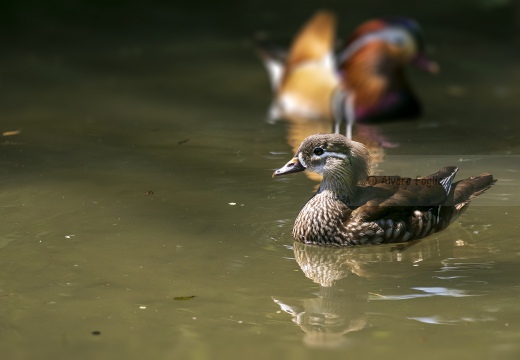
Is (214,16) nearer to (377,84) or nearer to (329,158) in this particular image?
(377,84)

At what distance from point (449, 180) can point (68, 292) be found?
2.50m

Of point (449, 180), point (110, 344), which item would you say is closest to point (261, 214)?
point (449, 180)

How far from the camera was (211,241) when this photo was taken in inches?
233

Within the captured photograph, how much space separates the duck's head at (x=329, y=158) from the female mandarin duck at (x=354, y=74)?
10.5ft

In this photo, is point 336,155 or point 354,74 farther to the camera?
point 354,74

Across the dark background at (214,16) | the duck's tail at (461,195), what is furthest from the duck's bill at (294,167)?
the dark background at (214,16)

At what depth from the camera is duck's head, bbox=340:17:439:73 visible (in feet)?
32.6

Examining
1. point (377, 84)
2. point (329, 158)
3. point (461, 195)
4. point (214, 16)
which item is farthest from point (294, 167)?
point (214, 16)

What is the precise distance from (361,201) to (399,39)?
163 inches

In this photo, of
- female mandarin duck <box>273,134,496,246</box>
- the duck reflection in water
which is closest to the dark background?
female mandarin duck <box>273,134,496,246</box>

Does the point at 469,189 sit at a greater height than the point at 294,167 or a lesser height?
lesser

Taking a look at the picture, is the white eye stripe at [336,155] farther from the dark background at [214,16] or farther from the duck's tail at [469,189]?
the dark background at [214,16]

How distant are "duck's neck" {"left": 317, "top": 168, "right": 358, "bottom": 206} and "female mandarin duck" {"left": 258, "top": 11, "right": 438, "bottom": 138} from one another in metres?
3.20

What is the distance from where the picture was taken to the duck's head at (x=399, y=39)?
9.93 m
